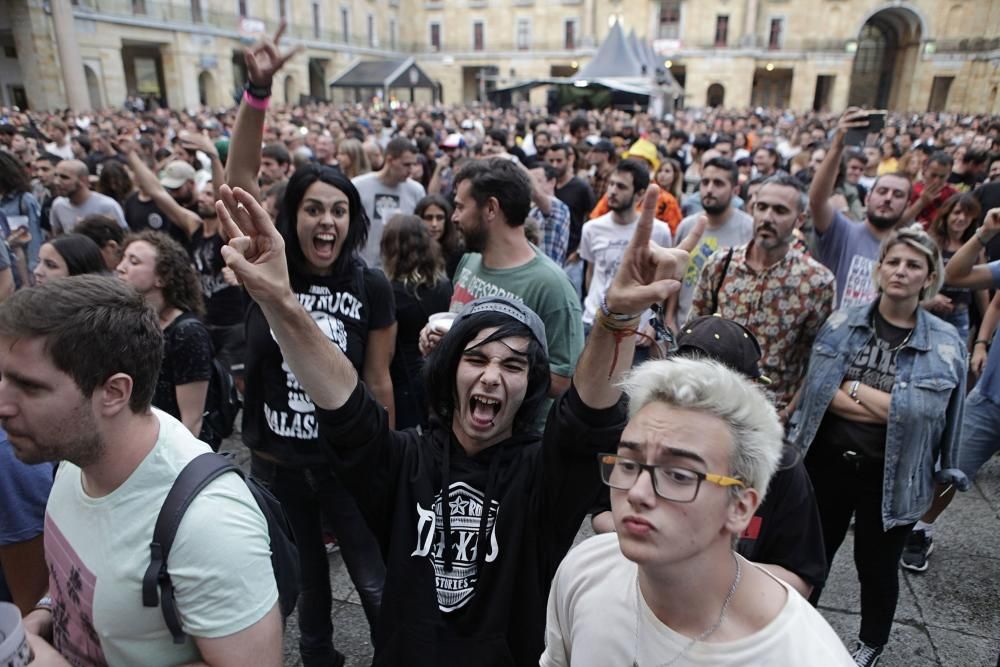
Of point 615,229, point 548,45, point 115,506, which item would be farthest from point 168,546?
point 548,45

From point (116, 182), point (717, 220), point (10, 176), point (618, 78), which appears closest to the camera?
point (717, 220)

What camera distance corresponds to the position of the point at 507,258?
2.76 m

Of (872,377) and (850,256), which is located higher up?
(850,256)

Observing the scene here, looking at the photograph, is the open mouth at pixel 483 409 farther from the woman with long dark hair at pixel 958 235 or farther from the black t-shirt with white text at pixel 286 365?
the woman with long dark hair at pixel 958 235

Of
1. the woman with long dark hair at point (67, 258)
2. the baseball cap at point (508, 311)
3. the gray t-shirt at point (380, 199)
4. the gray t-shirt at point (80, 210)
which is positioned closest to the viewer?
the baseball cap at point (508, 311)

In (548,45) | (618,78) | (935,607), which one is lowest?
(935,607)

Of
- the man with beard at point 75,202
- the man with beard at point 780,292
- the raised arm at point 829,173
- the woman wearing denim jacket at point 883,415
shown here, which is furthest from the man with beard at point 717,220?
the man with beard at point 75,202

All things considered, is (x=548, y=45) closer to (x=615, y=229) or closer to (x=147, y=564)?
(x=615, y=229)

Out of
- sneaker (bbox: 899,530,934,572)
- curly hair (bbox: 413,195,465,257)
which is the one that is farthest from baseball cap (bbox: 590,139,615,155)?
sneaker (bbox: 899,530,934,572)

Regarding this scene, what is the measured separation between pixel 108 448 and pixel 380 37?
59.2m

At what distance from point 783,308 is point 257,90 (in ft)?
8.52

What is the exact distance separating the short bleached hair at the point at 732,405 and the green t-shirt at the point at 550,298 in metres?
1.14

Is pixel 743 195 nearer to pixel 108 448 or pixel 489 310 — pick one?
pixel 489 310

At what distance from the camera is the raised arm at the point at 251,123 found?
268 centimetres
